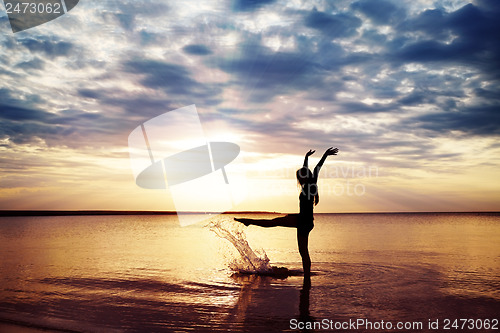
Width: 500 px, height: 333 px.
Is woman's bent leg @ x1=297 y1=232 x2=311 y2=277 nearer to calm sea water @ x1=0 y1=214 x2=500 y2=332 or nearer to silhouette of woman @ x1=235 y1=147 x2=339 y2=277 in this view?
silhouette of woman @ x1=235 y1=147 x2=339 y2=277

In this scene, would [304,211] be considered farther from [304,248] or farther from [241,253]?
[241,253]

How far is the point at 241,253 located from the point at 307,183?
4932mm

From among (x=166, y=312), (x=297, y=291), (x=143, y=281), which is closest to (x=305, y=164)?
(x=297, y=291)

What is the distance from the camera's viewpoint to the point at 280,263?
1691 cm

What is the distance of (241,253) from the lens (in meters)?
15.3

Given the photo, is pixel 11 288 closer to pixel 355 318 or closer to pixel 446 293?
pixel 355 318

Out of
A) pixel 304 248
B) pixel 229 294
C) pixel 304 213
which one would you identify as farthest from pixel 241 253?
pixel 229 294

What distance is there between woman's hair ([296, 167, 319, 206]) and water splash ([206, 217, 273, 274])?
4111 millimetres

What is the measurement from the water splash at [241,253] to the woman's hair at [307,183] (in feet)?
13.5

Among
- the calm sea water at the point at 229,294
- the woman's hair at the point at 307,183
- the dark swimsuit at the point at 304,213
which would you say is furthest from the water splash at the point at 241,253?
the woman's hair at the point at 307,183

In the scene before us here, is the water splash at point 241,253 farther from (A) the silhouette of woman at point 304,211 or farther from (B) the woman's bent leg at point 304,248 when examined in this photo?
(A) the silhouette of woman at point 304,211

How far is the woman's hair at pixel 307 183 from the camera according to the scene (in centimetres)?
1191

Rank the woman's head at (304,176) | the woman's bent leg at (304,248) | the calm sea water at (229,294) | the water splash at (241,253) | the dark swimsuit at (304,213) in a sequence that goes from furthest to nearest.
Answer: the water splash at (241,253) < the woman's bent leg at (304,248) < the dark swimsuit at (304,213) < the woman's head at (304,176) < the calm sea water at (229,294)

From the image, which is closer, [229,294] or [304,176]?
[229,294]
